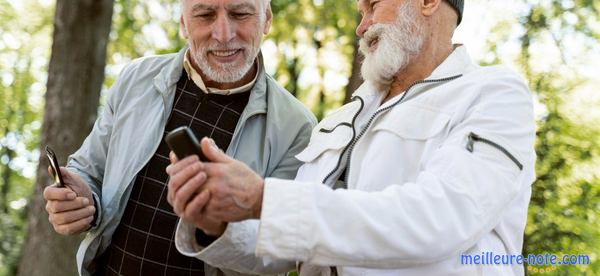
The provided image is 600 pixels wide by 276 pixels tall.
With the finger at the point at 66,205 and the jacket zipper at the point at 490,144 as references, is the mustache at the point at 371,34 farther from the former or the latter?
the finger at the point at 66,205

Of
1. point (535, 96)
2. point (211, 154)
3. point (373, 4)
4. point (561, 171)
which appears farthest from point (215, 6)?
point (535, 96)

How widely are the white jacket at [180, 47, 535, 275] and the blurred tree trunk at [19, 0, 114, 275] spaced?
11.8 feet

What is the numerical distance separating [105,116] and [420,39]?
1588 millimetres

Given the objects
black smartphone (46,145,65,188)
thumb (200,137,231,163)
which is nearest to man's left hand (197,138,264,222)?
thumb (200,137,231,163)

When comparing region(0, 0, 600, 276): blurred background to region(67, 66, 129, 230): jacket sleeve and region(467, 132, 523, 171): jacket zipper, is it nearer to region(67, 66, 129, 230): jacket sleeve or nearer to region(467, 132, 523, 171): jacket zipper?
region(67, 66, 129, 230): jacket sleeve

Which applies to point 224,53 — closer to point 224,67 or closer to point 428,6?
point 224,67

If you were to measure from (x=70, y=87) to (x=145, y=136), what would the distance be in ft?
10.4

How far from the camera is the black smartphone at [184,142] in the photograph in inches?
79.4

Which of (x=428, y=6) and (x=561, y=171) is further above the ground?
(x=428, y=6)

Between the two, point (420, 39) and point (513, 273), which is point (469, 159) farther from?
point (420, 39)

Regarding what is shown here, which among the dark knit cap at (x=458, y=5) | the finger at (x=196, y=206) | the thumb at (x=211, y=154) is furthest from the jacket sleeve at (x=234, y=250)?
the dark knit cap at (x=458, y=5)

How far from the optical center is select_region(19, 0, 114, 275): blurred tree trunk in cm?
593

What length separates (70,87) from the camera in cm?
609

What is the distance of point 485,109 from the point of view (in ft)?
7.93
